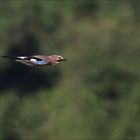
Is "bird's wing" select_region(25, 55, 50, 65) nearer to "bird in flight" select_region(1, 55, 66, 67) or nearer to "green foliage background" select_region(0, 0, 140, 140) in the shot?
"bird in flight" select_region(1, 55, 66, 67)

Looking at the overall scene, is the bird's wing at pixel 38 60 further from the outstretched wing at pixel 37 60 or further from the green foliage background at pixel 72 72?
the green foliage background at pixel 72 72

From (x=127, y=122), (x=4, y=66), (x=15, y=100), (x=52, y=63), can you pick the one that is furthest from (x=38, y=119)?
(x=52, y=63)

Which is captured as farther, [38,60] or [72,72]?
[72,72]

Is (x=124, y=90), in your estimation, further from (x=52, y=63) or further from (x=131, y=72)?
(x=52, y=63)

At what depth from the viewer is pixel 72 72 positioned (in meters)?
21.0

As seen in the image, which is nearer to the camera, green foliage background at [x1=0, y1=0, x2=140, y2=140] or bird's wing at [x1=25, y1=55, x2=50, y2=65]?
bird's wing at [x1=25, y1=55, x2=50, y2=65]

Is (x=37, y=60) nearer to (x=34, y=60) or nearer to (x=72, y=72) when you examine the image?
(x=34, y=60)

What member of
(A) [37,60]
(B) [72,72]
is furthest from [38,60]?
(B) [72,72]

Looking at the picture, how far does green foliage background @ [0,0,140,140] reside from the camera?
15.6 meters

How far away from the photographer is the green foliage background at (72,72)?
1555cm

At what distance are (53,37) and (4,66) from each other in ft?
9.38

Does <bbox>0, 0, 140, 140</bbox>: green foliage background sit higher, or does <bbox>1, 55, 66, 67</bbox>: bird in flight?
<bbox>0, 0, 140, 140</bbox>: green foliage background

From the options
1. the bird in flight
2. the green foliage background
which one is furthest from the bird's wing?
the green foliage background

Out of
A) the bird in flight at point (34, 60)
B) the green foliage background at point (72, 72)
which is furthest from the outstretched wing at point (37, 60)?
the green foliage background at point (72, 72)
